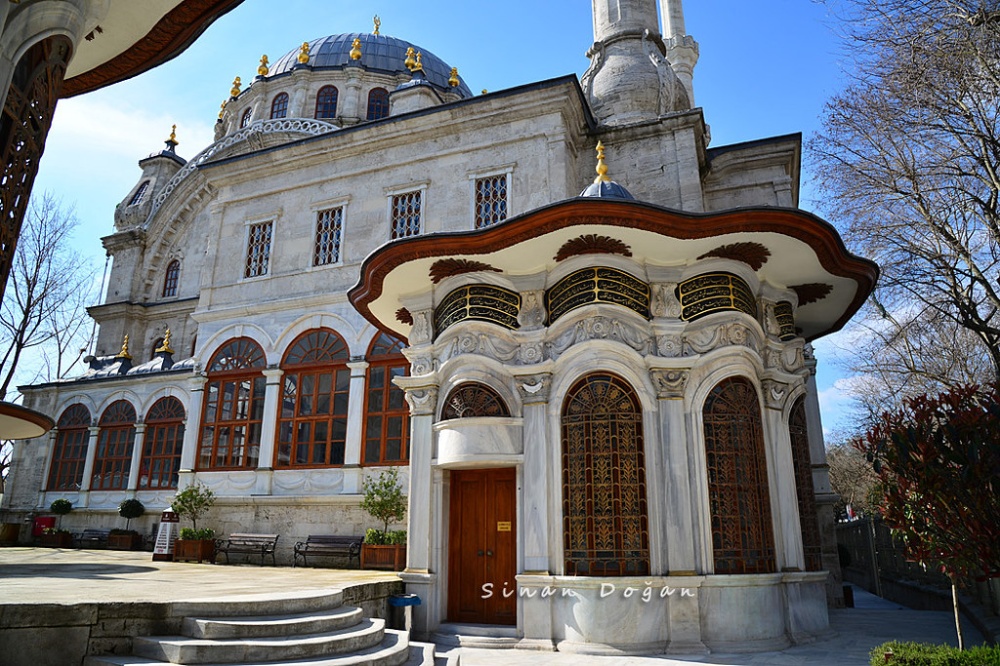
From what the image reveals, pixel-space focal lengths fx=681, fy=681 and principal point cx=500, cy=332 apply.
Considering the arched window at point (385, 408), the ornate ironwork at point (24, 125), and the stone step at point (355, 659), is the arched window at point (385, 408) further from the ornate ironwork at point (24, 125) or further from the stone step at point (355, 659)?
the ornate ironwork at point (24, 125)

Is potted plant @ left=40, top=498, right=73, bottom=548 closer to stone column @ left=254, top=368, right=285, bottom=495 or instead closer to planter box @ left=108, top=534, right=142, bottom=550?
planter box @ left=108, top=534, right=142, bottom=550

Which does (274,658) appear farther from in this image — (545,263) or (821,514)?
(821,514)

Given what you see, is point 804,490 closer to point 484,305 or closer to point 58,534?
point 484,305

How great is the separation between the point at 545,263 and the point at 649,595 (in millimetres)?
4371

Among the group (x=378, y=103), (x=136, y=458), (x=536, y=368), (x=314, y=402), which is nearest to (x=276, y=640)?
(x=536, y=368)

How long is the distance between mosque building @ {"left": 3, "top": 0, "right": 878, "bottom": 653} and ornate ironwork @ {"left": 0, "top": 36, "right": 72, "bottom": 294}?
4.78m

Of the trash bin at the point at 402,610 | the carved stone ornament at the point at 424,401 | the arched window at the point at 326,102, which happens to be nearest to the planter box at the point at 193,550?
the trash bin at the point at 402,610

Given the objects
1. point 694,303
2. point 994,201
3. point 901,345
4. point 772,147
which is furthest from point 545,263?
point 901,345

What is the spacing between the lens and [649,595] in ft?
25.7

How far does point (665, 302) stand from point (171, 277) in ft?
81.5

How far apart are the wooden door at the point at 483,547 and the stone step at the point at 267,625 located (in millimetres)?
2317

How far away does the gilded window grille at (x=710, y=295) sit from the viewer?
29.1 feet

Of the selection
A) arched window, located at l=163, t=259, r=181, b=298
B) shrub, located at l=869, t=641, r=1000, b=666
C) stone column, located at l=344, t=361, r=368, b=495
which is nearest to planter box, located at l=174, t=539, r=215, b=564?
stone column, located at l=344, t=361, r=368, b=495

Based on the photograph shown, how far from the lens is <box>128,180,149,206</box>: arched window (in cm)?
3080
